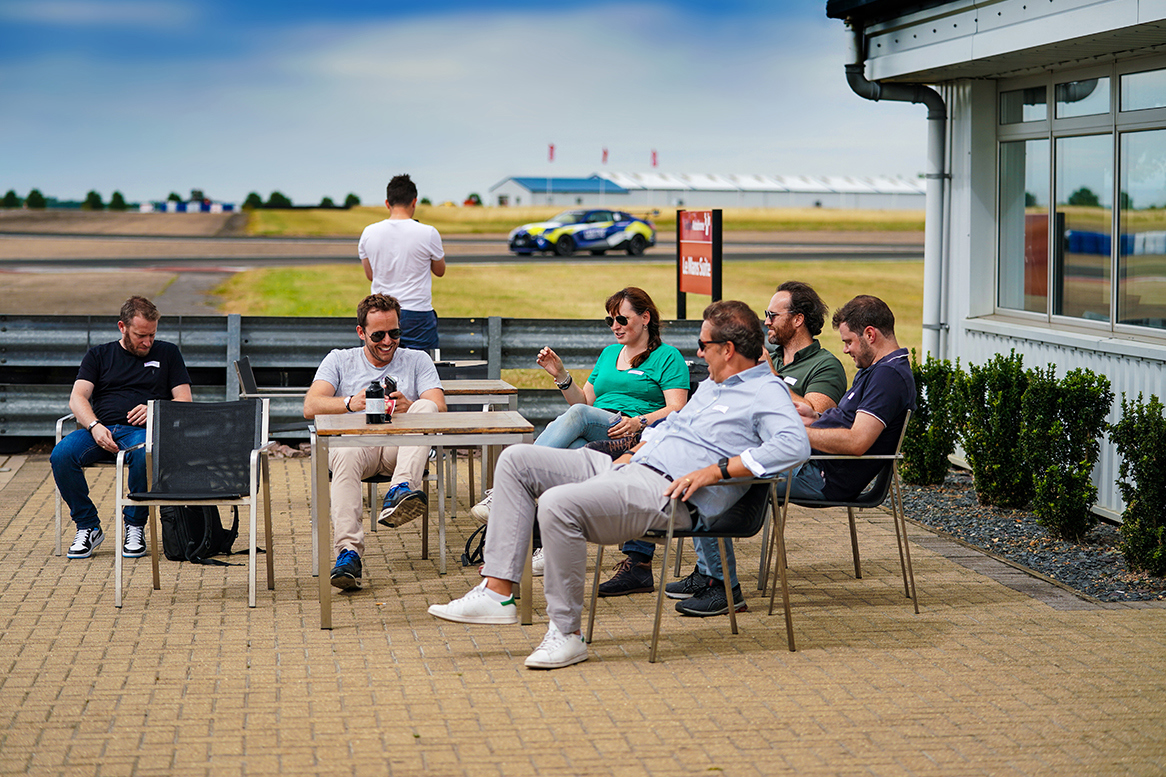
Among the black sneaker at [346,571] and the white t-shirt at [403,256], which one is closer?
the black sneaker at [346,571]

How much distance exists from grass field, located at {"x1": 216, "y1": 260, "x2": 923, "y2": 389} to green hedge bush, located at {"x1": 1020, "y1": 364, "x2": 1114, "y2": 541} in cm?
1298

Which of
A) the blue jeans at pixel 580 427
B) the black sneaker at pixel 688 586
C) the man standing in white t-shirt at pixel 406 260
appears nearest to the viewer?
the black sneaker at pixel 688 586

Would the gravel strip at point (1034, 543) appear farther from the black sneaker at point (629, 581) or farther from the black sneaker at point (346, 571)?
the black sneaker at point (346, 571)

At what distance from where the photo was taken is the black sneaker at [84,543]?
21.9ft

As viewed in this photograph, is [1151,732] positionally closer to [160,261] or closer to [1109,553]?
[1109,553]

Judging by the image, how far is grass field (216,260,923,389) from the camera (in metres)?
24.7

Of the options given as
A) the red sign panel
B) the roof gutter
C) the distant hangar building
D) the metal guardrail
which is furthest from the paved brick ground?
the distant hangar building

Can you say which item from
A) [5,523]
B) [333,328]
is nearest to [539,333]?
[333,328]

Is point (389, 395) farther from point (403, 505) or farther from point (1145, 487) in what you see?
point (1145, 487)

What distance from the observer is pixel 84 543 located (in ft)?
22.0

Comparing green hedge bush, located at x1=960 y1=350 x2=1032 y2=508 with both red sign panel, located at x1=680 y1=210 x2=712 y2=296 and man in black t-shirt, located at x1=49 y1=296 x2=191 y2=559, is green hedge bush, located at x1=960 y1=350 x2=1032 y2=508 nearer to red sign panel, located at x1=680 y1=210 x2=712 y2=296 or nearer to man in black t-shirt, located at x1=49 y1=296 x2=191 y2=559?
red sign panel, located at x1=680 y1=210 x2=712 y2=296

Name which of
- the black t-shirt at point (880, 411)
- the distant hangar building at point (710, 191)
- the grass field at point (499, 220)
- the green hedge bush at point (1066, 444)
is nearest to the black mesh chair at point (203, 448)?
the black t-shirt at point (880, 411)

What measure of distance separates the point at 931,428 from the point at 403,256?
4.01 m

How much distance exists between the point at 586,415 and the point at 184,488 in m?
2.02
